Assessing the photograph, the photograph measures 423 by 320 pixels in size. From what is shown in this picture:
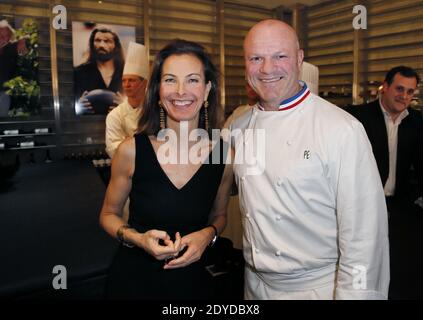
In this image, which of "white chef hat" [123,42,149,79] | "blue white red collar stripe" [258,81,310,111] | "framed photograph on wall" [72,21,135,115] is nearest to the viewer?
"blue white red collar stripe" [258,81,310,111]

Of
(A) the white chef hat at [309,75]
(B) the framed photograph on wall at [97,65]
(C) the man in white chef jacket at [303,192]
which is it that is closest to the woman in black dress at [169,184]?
(C) the man in white chef jacket at [303,192]

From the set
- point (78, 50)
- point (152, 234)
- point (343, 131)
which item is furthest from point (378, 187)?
point (78, 50)

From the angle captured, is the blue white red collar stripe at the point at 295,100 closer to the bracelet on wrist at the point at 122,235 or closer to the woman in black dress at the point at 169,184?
the woman in black dress at the point at 169,184

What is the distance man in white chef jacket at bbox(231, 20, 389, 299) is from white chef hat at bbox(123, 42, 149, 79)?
250 centimetres

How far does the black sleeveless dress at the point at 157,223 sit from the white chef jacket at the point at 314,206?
0.19 m

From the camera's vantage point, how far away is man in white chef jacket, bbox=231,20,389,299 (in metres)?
1.05

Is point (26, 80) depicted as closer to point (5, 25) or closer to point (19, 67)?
point (19, 67)

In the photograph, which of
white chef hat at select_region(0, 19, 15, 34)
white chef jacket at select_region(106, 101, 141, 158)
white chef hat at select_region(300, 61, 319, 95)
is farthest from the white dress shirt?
white chef hat at select_region(0, 19, 15, 34)

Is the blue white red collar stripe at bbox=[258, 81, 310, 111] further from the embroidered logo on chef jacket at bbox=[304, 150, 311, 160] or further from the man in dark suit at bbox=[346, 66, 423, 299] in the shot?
the man in dark suit at bbox=[346, 66, 423, 299]

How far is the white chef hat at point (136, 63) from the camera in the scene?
3.50 meters

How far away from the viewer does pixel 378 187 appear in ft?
3.50

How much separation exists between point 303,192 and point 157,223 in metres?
0.55

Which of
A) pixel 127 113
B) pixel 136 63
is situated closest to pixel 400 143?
pixel 127 113

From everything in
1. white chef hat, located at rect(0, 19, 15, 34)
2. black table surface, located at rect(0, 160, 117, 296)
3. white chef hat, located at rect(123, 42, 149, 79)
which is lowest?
black table surface, located at rect(0, 160, 117, 296)
